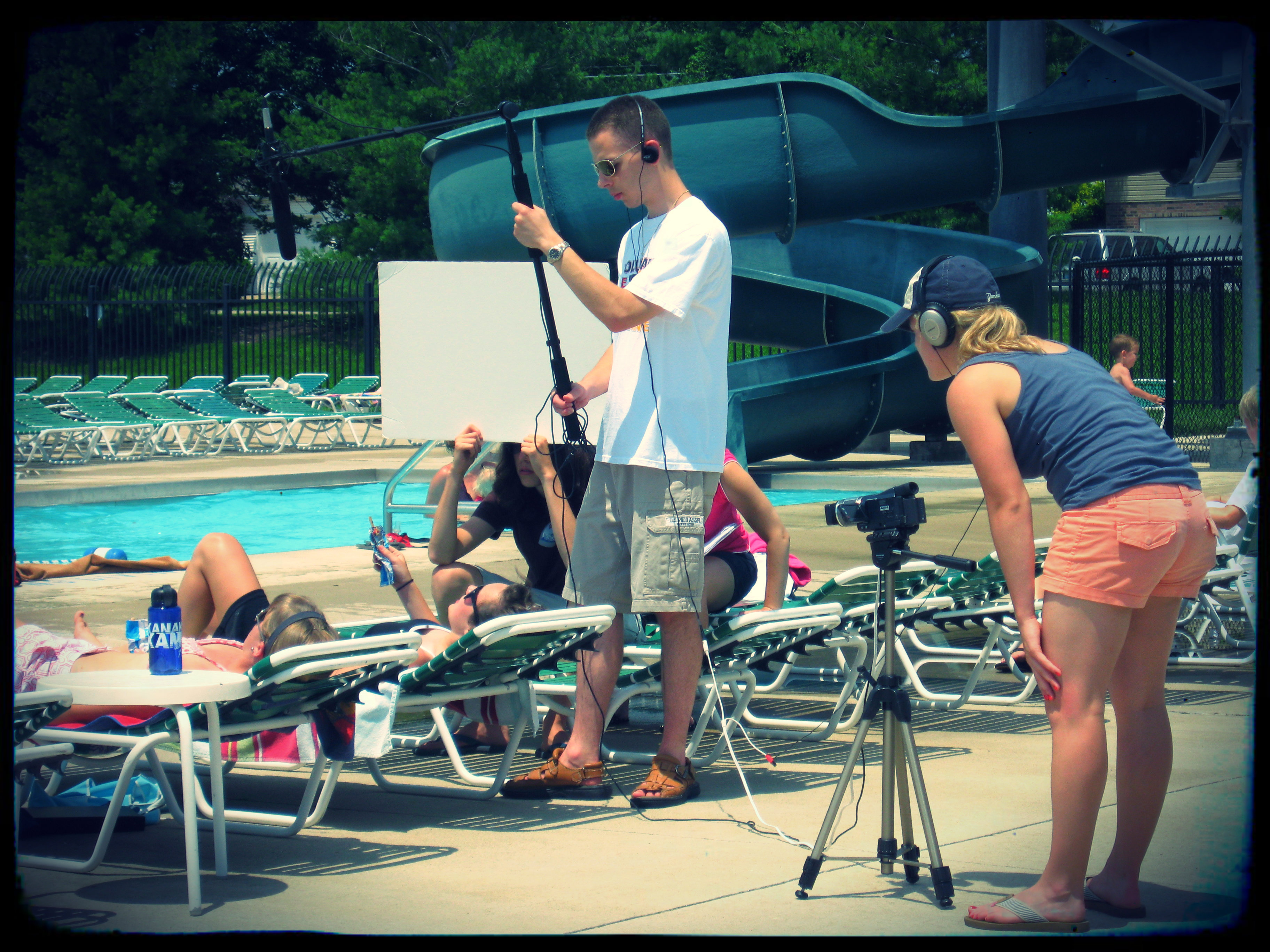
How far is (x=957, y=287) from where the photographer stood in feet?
→ 12.0

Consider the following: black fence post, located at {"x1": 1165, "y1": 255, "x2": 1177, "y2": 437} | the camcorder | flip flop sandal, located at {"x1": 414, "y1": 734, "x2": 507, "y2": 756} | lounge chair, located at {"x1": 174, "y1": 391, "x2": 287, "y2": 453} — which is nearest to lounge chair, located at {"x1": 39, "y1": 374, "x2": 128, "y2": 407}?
lounge chair, located at {"x1": 174, "y1": 391, "x2": 287, "y2": 453}

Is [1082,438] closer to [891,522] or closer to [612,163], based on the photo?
[891,522]

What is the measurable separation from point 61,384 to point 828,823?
2411 centimetres

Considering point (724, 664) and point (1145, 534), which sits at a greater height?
point (1145, 534)

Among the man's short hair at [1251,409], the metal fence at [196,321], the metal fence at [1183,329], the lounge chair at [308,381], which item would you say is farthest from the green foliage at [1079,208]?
the man's short hair at [1251,409]

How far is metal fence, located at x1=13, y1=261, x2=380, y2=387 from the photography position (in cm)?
2766

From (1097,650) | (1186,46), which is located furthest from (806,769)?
(1186,46)

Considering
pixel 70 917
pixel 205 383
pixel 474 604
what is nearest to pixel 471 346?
pixel 474 604

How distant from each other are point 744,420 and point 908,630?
27.9 ft

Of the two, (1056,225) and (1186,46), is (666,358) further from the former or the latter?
(1056,225)

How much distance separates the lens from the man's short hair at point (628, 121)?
469 cm

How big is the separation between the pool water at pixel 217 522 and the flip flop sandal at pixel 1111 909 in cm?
1136

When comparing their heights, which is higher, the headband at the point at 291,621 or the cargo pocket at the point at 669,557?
the cargo pocket at the point at 669,557

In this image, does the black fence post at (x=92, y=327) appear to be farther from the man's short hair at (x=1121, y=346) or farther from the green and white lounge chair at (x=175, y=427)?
the man's short hair at (x=1121, y=346)
